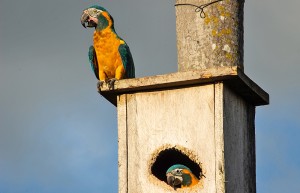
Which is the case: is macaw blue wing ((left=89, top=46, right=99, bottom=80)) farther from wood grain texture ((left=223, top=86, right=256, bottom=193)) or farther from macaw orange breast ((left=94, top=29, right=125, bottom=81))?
wood grain texture ((left=223, top=86, right=256, bottom=193))

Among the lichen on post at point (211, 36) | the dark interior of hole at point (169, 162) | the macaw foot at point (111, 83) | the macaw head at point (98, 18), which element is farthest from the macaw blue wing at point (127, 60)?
the dark interior of hole at point (169, 162)

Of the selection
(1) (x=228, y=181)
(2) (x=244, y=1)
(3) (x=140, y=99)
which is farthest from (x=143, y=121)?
(2) (x=244, y=1)

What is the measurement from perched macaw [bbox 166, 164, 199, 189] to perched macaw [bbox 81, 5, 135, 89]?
1.01 m

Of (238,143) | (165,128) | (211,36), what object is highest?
(211,36)

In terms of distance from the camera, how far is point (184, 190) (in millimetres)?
6617

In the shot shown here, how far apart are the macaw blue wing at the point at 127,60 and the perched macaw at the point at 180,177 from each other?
106cm

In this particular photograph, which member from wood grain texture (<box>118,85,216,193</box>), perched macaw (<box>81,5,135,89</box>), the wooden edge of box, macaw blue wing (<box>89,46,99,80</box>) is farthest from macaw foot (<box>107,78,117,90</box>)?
macaw blue wing (<box>89,46,99,80</box>)

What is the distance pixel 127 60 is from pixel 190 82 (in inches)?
39.1

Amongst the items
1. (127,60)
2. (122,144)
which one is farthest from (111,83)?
(127,60)

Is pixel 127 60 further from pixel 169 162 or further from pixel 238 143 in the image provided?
pixel 238 143

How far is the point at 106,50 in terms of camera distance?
758 cm

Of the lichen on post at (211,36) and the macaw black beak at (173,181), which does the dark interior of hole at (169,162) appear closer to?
the macaw black beak at (173,181)

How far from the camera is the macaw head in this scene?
25.2 ft

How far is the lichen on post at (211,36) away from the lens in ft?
23.1
